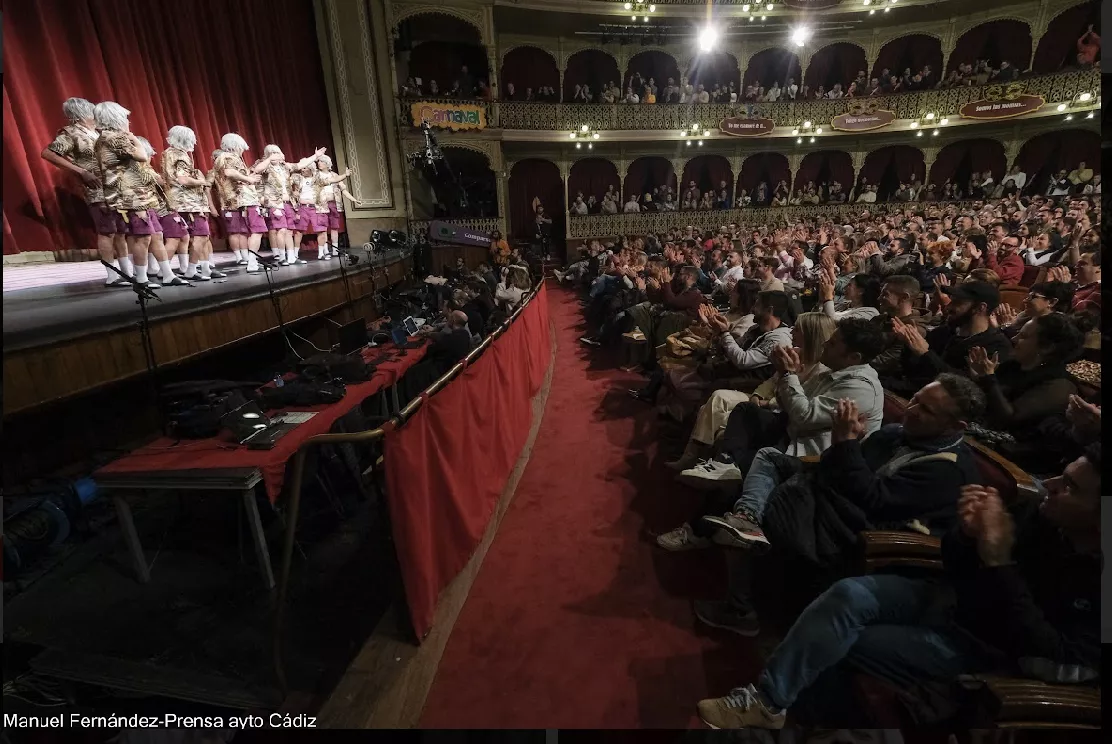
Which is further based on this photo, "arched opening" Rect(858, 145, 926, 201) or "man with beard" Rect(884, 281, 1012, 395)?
"arched opening" Rect(858, 145, 926, 201)

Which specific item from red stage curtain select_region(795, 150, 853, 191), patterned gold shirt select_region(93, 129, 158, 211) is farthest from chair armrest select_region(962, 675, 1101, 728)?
red stage curtain select_region(795, 150, 853, 191)

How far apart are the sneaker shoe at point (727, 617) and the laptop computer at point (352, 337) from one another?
3.62 meters

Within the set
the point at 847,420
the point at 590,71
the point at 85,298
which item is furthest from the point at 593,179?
the point at 847,420

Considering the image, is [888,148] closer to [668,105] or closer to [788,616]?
[668,105]

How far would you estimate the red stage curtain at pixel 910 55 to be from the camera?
15305 mm

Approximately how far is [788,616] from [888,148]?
19.5 metres

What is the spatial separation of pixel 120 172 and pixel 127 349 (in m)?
1.87

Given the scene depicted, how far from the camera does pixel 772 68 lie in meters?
16.3

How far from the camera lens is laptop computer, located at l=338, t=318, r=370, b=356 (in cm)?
457

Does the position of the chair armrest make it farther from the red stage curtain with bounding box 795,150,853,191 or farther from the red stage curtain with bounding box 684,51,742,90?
the red stage curtain with bounding box 795,150,853,191

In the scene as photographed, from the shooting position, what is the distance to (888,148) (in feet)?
54.4

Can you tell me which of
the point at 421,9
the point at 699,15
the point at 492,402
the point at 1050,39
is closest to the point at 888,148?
the point at 1050,39

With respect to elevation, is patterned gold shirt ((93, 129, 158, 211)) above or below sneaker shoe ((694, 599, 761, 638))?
above

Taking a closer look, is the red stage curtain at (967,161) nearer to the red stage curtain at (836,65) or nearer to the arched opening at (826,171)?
the arched opening at (826,171)
